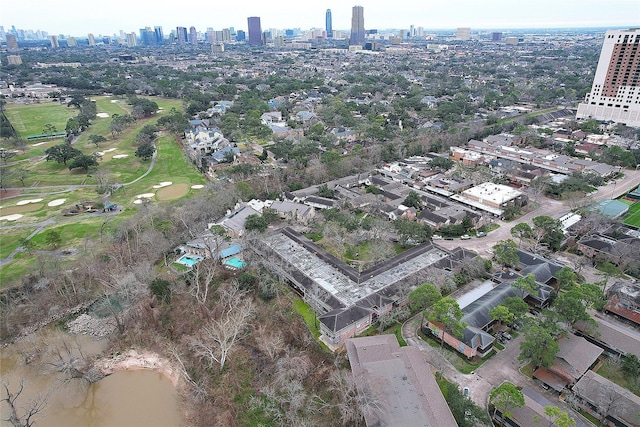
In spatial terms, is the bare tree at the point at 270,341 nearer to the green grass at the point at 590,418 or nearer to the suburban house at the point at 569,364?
the suburban house at the point at 569,364

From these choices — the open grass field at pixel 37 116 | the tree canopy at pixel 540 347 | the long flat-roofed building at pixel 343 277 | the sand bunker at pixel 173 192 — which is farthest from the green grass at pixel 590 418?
the open grass field at pixel 37 116

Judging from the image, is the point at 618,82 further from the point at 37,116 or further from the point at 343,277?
the point at 37,116

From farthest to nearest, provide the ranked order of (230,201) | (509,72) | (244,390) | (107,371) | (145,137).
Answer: (509,72) → (145,137) → (230,201) → (107,371) → (244,390)

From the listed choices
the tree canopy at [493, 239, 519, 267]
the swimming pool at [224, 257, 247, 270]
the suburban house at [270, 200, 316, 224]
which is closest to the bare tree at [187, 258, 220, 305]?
the swimming pool at [224, 257, 247, 270]

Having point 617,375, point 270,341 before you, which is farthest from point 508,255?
point 270,341

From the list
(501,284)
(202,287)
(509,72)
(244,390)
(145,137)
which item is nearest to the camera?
(244,390)

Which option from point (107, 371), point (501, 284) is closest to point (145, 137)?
point (107, 371)

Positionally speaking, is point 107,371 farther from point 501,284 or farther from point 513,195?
point 513,195
